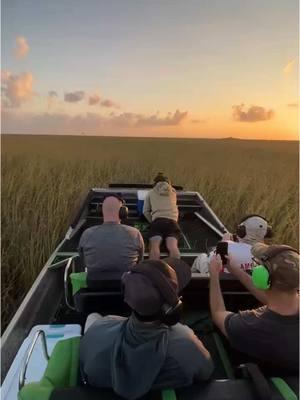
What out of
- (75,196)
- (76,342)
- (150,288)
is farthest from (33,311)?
(75,196)

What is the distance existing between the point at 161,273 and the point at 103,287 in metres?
1.13

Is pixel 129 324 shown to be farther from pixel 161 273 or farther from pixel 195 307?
pixel 195 307

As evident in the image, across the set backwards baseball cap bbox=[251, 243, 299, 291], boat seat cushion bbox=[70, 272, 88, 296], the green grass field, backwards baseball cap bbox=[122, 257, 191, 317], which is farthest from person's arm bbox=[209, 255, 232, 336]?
the green grass field

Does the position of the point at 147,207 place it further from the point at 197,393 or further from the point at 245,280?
the point at 197,393

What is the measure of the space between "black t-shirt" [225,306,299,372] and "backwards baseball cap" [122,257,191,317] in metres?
0.57

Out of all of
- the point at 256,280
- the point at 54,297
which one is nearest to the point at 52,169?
the point at 54,297

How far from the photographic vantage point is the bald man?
3229mm

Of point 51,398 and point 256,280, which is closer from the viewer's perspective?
point 51,398

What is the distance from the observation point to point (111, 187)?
745 cm

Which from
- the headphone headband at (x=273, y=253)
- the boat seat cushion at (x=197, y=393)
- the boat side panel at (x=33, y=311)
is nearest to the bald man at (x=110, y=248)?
the boat side panel at (x=33, y=311)

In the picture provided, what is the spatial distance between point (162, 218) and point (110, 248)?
1.76 m

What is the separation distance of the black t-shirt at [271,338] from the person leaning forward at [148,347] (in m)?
0.33

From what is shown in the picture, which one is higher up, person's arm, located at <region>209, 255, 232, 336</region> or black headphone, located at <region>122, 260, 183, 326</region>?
black headphone, located at <region>122, 260, 183, 326</region>

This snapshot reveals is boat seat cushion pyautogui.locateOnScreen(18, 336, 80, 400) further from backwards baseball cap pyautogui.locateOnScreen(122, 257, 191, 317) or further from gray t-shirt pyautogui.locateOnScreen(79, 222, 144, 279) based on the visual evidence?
gray t-shirt pyautogui.locateOnScreen(79, 222, 144, 279)
